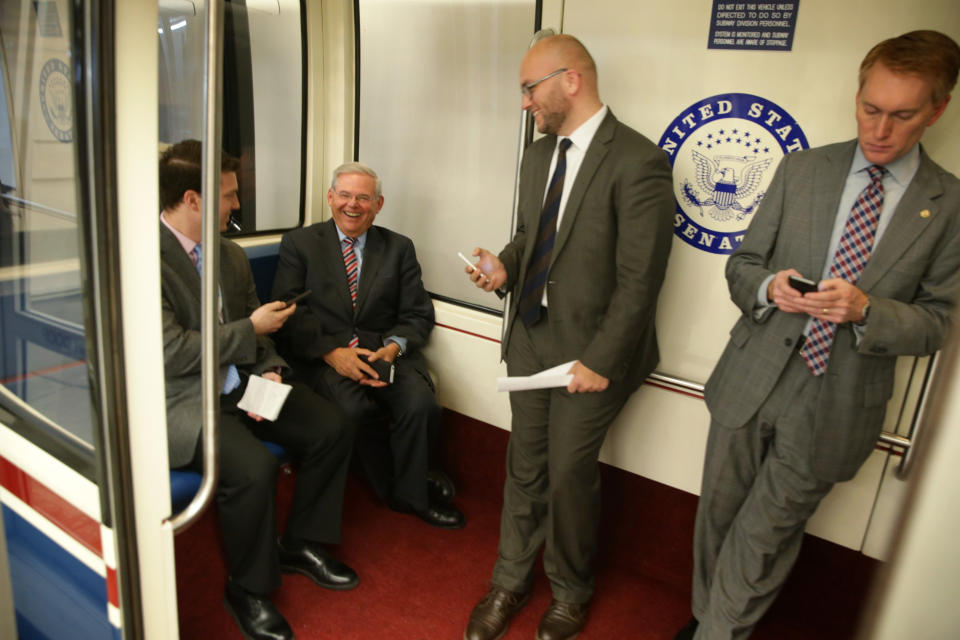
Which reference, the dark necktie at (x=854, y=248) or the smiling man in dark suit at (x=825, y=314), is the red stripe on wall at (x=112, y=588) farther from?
the dark necktie at (x=854, y=248)

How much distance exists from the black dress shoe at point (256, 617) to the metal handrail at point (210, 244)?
1.33 m

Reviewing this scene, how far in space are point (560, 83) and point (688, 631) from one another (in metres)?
2.11

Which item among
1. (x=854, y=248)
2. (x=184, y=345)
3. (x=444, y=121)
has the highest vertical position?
(x=444, y=121)

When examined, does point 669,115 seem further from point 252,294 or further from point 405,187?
point 252,294

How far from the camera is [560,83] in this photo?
7.33ft

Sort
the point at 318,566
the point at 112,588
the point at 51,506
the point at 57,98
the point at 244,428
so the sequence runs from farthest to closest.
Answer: the point at 318,566
the point at 244,428
the point at 51,506
the point at 112,588
the point at 57,98

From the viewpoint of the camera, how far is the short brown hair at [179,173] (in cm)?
187

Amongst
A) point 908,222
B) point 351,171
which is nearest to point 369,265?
point 351,171

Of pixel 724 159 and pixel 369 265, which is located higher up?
pixel 724 159

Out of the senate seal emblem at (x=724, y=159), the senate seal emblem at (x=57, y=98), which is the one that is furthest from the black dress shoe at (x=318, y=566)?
the senate seal emblem at (x=57, y=98)

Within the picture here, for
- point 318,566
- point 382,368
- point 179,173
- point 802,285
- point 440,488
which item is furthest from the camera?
point 440,488

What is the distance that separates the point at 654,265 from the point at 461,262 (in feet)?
4.58

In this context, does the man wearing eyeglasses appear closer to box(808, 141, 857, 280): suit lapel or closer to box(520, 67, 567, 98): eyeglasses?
box(520, 67, 567, 98): eyeglasses

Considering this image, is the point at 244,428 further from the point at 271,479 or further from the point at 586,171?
the point at 586,171
